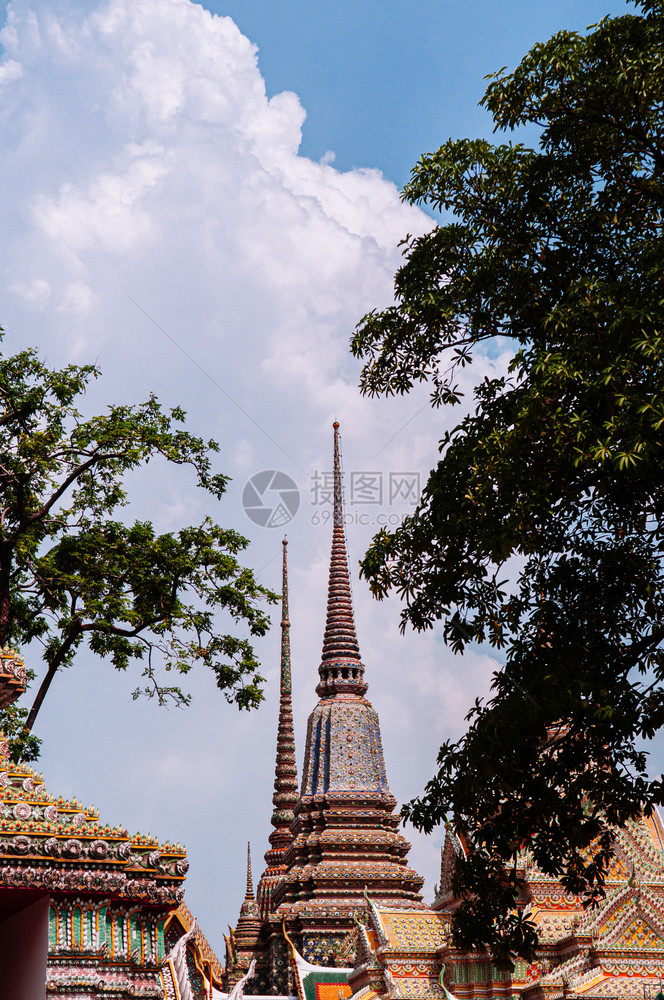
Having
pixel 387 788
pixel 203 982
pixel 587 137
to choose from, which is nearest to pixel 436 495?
pixel 587 137

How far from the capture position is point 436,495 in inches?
484

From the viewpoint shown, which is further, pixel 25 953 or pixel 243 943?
pixel 243 943

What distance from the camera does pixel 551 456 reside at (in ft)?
35.2

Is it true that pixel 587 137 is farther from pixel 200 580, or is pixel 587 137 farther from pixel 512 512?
pixel 200 580

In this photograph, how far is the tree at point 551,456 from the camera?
10586 mm

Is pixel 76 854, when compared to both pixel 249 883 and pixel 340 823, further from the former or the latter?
pixel 249 883

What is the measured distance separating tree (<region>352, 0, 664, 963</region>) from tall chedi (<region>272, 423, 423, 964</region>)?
2643cm

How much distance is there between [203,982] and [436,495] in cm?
916

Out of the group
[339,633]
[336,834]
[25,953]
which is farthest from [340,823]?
[25,953]

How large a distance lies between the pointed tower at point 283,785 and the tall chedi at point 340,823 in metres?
7.15

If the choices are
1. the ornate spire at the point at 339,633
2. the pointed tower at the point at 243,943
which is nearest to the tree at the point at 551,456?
the ornate spire at the point at 339,633

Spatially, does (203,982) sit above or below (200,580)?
below

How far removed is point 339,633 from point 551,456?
39.6 metres

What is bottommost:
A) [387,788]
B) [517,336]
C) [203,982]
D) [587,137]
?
[203,982]
